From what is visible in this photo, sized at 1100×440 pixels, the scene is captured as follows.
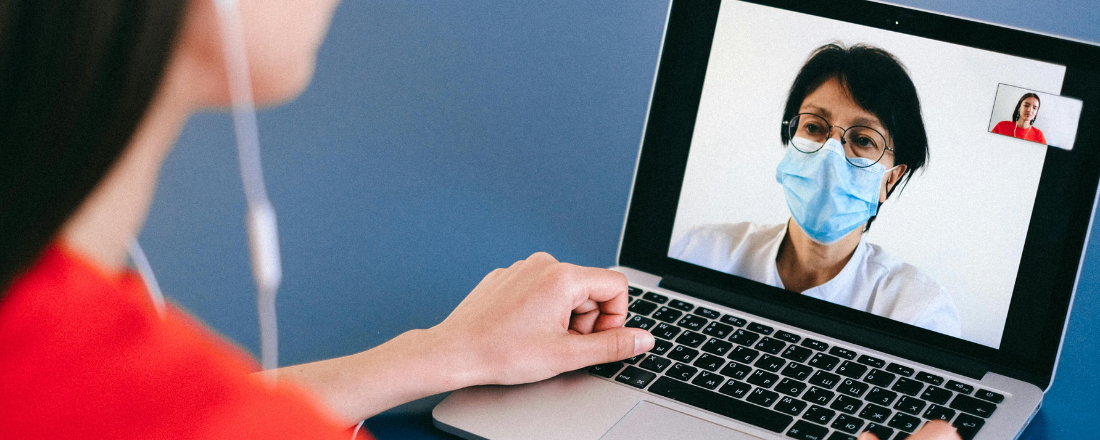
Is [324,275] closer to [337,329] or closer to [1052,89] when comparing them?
[337,329]

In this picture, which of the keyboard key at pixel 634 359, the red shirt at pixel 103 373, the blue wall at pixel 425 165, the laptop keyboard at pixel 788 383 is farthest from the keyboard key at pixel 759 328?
the red shirt at pixel 103 373

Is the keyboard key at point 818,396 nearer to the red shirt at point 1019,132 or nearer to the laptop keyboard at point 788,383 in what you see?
the laptop keyboard at point 788,383

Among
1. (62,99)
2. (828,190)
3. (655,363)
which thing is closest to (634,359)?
(655,363)

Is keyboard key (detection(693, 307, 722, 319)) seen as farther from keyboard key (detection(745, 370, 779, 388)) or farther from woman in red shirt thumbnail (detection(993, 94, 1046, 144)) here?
woman in red shirt thumbnail (detection(993, 94, 1046, 144))

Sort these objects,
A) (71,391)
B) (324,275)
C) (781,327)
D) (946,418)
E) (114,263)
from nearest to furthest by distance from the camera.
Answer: (71,391) → (114,263) → (946,418) → (781,327) → (324,275)

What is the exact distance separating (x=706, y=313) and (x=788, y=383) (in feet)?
0.37

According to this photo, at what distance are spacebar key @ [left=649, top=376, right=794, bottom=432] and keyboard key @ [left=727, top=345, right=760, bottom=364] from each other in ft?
0.18

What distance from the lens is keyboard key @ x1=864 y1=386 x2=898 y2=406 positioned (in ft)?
1.89

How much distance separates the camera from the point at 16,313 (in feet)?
0.93

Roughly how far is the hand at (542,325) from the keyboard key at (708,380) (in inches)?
1.7

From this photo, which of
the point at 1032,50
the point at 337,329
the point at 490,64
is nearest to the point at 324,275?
the point at 337,329

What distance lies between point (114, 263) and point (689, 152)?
47cm

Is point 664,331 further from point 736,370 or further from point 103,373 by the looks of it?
point 103,373

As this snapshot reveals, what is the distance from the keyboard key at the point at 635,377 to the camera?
599mm
